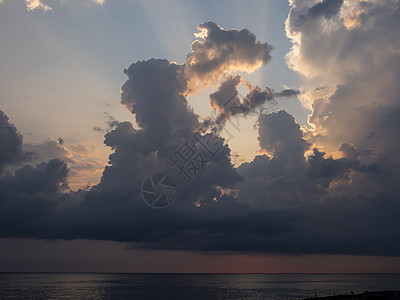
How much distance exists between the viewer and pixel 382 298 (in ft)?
250

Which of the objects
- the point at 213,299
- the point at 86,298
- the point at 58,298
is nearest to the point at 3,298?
the point at 58,298

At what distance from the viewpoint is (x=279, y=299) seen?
Result: 505 ft

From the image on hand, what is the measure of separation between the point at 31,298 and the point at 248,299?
319 ft

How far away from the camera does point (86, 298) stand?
159 meters

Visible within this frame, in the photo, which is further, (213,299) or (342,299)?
(213,299)

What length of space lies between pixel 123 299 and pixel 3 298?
54383 millimetres

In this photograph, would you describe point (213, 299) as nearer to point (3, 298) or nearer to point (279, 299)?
point (279, 299)

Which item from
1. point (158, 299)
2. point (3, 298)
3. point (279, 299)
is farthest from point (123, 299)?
point (279, 299)

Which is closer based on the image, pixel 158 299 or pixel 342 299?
pixel 342 299

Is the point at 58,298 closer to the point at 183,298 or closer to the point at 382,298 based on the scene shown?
the point at 183,298

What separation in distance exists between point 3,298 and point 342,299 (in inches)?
5758

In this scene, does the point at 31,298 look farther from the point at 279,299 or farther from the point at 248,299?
the point at 279,299

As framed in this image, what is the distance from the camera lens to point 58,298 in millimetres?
157250

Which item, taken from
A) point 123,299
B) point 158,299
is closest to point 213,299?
point 158,299
